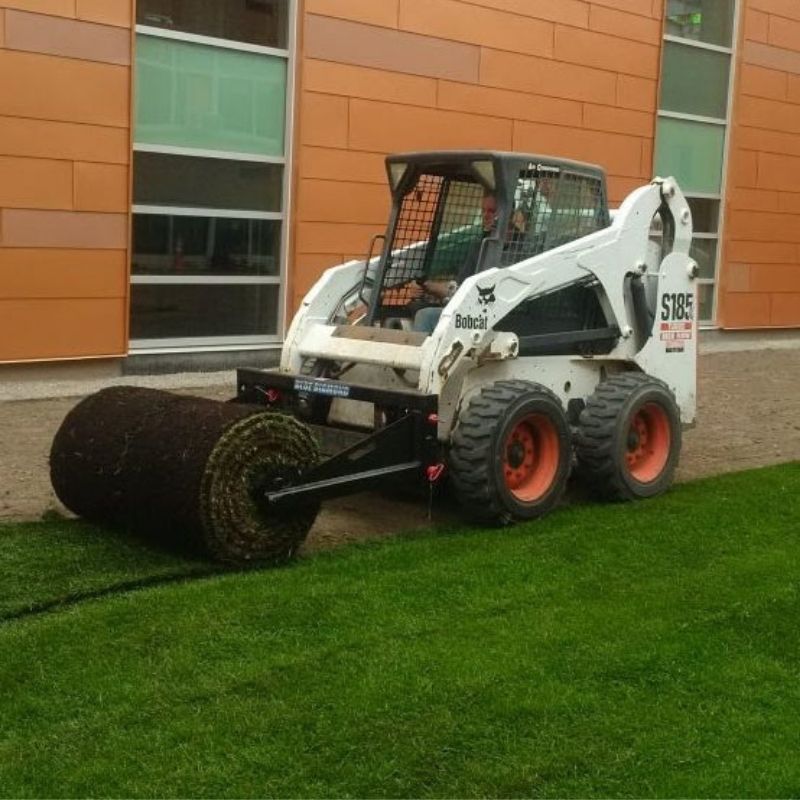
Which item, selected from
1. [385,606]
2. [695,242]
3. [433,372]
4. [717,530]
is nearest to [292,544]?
[385,606]

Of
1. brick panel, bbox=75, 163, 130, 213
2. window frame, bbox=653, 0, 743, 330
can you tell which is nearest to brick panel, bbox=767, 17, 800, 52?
window frame, bbox=653, 0, 743, 330

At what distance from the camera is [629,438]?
322 inches

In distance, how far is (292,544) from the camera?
6504mm

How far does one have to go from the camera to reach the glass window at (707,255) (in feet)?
59.7

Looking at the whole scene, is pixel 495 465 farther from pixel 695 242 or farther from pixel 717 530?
pixel 695 242

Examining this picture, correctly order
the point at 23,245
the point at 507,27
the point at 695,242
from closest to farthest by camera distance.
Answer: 1. the point at 23,245
2. the point at 507,27
3. the point at 695,242

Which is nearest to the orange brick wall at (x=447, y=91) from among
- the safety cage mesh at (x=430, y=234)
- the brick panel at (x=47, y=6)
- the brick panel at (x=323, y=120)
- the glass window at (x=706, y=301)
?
the brick panel at (x=323, y=120)

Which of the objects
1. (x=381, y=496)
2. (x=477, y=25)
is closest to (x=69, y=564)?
(x=381, y=496)

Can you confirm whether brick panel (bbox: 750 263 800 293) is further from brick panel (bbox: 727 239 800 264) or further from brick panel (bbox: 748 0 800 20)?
brick panel (bbox: 748 0 800 20)

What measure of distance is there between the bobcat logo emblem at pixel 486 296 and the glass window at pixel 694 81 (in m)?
10.6

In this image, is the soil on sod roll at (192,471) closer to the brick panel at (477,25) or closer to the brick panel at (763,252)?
the brick panel at (477,25)

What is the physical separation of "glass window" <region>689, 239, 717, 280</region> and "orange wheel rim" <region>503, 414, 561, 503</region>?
11186mm

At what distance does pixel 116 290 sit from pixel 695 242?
29.8ft

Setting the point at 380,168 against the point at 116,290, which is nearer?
the point at 116,290
